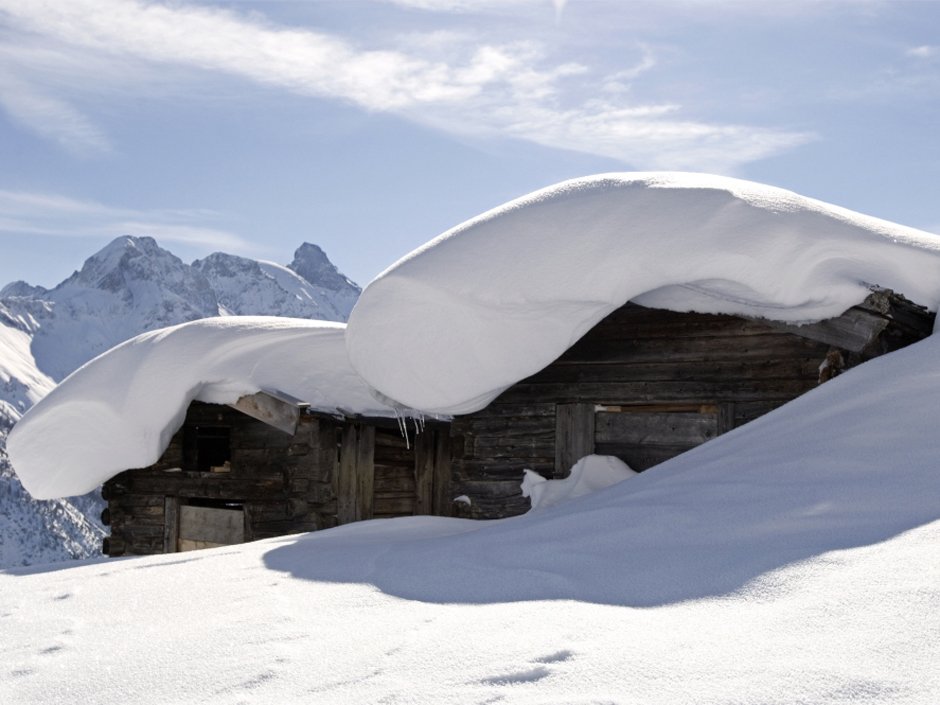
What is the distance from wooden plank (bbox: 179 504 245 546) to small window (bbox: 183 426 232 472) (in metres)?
0.70

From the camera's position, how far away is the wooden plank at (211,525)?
13523mm

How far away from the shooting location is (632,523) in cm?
513

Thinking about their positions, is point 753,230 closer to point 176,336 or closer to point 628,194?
point 628,194

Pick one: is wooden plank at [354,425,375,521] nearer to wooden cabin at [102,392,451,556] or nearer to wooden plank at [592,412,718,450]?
wooden cabin at [102,392,451,556]

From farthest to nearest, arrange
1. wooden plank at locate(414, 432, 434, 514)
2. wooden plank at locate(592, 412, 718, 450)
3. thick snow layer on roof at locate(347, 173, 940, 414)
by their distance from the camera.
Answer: wooden plank at locate(414, 432, 434, 514)
wooden plank at locate(592, 412, 718, 450)
thick snow layer on roof at locate(347, 173, 940, 414)

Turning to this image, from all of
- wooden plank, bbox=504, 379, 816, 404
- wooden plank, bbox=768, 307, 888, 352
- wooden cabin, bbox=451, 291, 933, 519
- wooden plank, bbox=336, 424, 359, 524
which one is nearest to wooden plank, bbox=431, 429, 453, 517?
wooden plank, bbox=336, 424, 359, 524

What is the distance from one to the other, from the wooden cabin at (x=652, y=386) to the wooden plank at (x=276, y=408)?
→ 8.07 ft

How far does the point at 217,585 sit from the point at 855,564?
3158 mm

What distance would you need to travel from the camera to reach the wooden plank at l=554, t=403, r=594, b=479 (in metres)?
9.63

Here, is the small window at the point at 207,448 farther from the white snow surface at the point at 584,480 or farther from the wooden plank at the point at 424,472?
the white snow surface at the point at 584,480

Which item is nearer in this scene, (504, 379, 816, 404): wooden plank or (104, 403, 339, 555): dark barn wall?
(504, 379, 816, 404): wooden plank

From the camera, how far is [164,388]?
12.9 meters

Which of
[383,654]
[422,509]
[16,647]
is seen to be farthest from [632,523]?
[422,509]

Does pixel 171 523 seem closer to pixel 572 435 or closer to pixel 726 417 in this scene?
pixel 572 435
